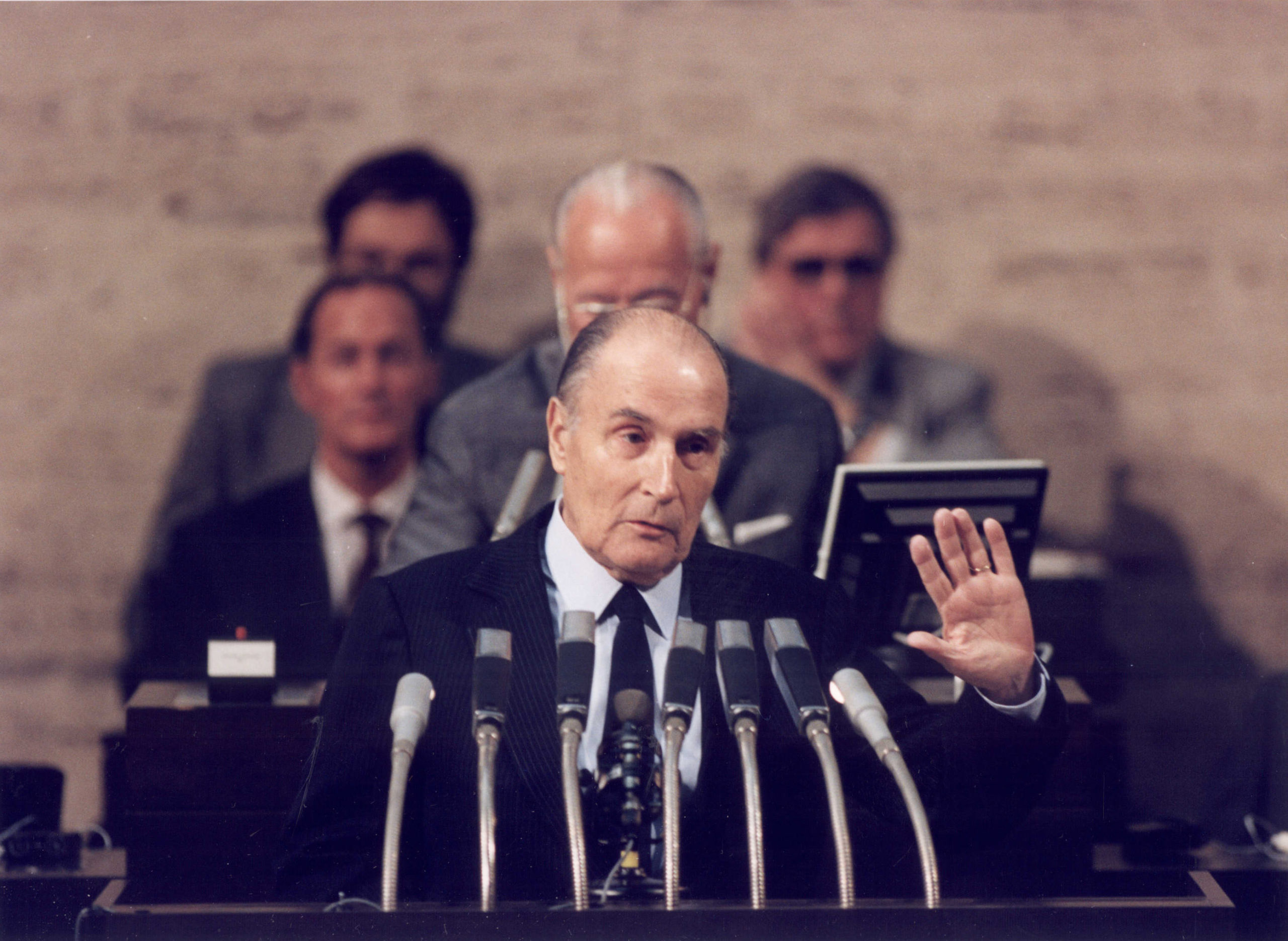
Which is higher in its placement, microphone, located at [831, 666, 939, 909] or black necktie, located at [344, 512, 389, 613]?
black necktie, located at [344, 512, 389, 613]

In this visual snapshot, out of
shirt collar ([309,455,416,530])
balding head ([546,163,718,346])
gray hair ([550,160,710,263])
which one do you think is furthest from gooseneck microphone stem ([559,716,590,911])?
shirt collar ([309,455,416,530])

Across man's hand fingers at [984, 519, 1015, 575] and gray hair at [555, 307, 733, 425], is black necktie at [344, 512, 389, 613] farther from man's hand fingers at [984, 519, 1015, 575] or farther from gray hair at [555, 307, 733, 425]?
man's hand fingers at [984, 519, 1015, 575]

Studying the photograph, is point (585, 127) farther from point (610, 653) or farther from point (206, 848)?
point (610, 653)

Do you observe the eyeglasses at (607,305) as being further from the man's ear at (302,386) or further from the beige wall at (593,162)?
the man's ear at (302,386)

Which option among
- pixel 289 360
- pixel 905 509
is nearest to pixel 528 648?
pixel 905 509

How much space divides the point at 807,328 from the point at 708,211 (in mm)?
439

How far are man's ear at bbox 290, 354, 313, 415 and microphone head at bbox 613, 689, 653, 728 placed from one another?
9.35 feet

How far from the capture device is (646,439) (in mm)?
1961

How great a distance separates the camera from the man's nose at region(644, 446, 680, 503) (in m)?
1.93

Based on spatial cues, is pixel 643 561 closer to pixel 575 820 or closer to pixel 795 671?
pixel 795 671

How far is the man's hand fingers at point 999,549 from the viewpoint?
189cm

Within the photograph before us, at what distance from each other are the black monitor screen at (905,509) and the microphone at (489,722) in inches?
37.4

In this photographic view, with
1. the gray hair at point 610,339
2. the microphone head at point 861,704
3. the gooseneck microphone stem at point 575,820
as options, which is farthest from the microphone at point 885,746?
the gray hair at point 610,339

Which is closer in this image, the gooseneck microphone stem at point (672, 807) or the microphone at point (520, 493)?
the gooseneck microphone stem at point (672, 807)
